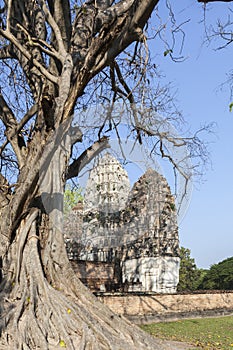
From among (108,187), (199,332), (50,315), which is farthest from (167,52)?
(108,187)

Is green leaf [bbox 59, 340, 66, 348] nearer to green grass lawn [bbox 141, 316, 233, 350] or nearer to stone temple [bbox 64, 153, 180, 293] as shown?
green grass lawn [bbox 141, 316, 233, 350]

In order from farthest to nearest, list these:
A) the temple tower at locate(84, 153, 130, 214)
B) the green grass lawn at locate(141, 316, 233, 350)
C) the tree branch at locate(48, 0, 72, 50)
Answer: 1. the temple tower at locate(84, 153, 130, 214)
2. the tree branch at locate(48, 0, 72, 50)
3. the green grass lawn at locate(141, 316, 233, 350)

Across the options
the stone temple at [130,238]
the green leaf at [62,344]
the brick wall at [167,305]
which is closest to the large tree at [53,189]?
the green leaf at [62,344]

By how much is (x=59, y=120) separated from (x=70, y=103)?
418 mm

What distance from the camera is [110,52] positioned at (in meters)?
6.54

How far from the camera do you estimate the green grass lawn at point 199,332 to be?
7.06 meters

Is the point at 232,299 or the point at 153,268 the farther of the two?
the point at 153,268

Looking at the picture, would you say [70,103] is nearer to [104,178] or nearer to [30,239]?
[30,239]

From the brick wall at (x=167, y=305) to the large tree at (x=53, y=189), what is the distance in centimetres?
426

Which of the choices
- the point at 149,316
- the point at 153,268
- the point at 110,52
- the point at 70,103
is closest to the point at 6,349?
the point at 70,103

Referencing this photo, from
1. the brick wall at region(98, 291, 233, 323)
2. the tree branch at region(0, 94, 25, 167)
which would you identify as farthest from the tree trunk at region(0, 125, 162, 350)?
the brick wall at region(98, 291, 233, 323)

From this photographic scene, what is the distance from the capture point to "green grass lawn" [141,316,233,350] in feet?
23.2

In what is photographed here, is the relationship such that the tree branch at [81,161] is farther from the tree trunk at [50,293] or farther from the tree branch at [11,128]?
the tree branch at [11,128]

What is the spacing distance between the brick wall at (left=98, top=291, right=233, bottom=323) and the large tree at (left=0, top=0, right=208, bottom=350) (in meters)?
4.26
